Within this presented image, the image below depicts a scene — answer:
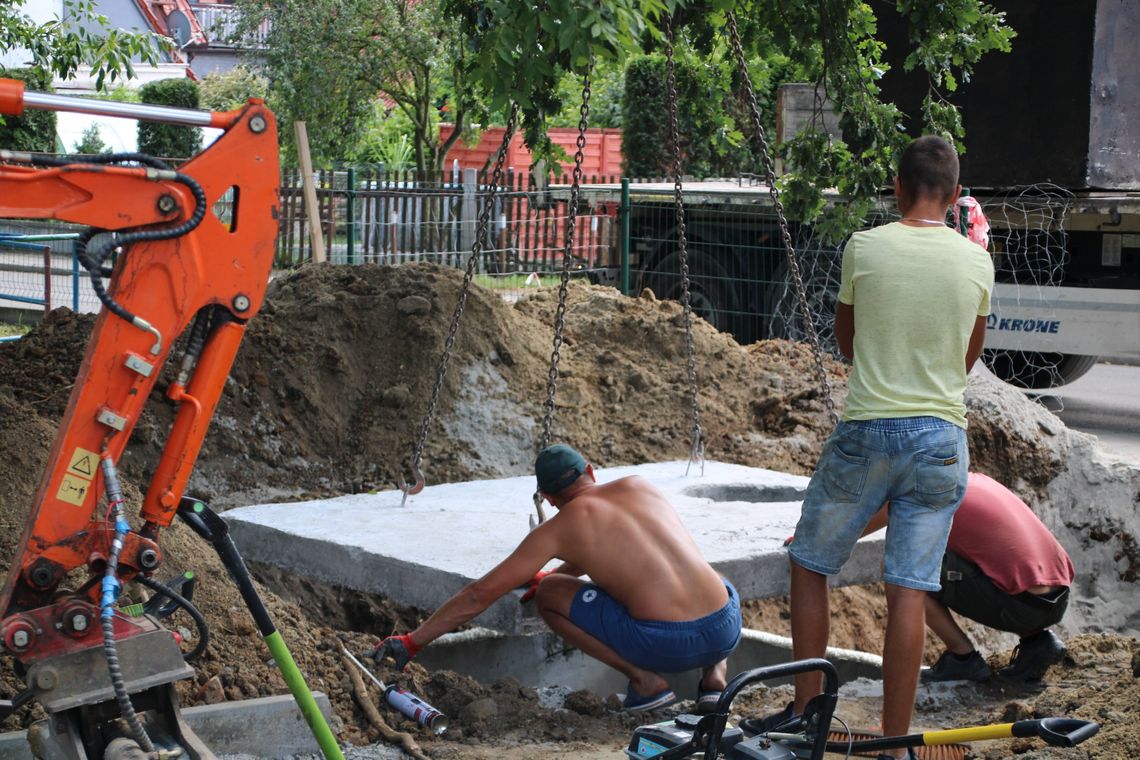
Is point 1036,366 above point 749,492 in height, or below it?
above

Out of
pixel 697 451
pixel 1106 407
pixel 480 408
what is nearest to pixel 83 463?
pixel 697 451

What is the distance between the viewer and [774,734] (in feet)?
11.2

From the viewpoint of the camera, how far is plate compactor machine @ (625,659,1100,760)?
3074 millimetres

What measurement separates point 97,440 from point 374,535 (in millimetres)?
2787

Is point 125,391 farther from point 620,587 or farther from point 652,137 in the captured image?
point 652,137

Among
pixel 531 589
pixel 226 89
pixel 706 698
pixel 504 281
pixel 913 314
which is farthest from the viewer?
pixel 226 89

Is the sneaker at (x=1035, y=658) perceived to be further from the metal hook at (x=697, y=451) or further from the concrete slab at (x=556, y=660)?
the metal hook at (x=697, y=451)

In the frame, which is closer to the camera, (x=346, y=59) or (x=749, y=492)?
(x=749, y=492)

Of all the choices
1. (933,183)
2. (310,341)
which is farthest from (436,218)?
(933,183)

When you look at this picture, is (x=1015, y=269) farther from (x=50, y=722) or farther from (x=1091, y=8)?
(x=50, y=722)

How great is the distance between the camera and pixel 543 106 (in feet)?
23.5

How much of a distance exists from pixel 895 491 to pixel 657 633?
1248 mm

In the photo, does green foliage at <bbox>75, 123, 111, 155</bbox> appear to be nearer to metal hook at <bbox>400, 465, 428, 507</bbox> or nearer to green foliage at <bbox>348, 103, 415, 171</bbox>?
green foliage at <bbox>348, 103, 415, 171</bbox>

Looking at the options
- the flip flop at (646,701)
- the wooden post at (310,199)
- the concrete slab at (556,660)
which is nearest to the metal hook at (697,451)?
the concrete slab at (556,660)
